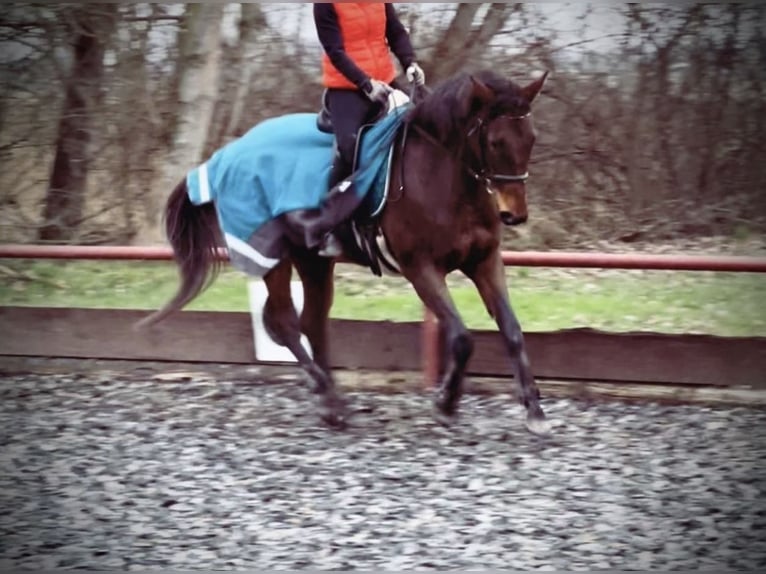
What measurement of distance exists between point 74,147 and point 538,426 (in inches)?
243

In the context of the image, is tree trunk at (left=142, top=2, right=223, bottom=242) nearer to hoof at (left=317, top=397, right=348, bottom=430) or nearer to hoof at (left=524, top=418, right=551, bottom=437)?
hoof at (left=317, top=397, right=348, bottom=430)

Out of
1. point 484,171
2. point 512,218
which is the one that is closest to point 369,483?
point 512,218

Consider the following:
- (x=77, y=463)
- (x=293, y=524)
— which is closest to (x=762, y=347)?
(x=293, y=524)

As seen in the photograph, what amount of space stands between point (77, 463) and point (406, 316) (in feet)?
9.09

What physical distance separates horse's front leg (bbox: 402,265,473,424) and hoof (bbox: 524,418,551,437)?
0.40 m

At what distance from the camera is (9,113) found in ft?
32.3

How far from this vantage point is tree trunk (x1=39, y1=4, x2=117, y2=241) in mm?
9867

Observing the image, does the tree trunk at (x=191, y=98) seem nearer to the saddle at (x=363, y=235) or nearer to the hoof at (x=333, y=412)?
the saddle at (x=363, y=235)

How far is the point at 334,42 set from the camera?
5.52 m

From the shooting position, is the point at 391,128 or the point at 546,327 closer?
the point at 391,128

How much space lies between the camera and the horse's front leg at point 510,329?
544 cm

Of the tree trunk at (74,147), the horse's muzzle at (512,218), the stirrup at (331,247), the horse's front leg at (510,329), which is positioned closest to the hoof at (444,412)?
the horse's front leg at (510,329)

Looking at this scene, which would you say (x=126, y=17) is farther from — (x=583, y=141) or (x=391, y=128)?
(x=391, y=128)

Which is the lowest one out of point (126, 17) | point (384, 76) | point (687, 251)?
point (687, 251)
